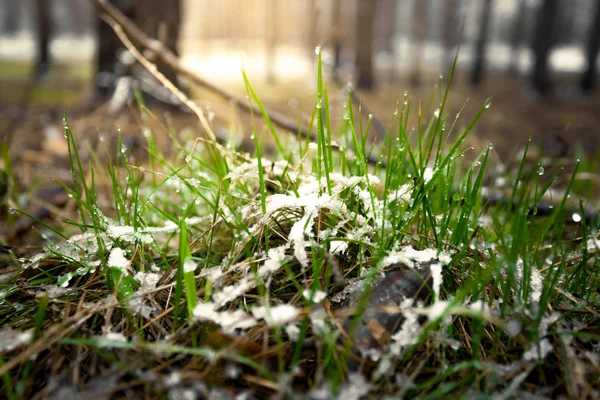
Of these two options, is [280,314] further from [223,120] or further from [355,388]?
[223,120]

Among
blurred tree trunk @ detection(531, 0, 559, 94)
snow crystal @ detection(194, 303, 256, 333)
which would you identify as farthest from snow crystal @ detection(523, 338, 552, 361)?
blurred tree trunk @ detection(531, 0, 559, 94)

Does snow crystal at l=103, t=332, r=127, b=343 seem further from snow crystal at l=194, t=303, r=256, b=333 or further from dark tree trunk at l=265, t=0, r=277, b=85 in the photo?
dark tree trunk at l=265, t=0, r=277, b=85

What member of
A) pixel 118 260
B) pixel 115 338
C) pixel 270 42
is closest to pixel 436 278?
pixel 115 338

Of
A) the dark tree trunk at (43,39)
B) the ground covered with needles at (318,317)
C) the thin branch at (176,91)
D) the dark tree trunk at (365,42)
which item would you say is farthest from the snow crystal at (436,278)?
the dark tree trunk at (43,39)

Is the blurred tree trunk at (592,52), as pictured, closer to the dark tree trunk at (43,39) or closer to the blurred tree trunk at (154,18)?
the blurred tree trunk at (154,18)

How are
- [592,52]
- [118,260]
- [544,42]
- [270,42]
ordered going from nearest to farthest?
[118,260], [544,42], [592,52], [270,42]

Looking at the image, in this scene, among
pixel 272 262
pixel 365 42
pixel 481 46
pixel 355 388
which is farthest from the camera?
pixel 481 46

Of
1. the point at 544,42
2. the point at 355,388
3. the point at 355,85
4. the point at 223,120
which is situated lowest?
the point at 223,120

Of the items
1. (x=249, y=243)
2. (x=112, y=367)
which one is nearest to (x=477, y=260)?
(x=249, y=243)
